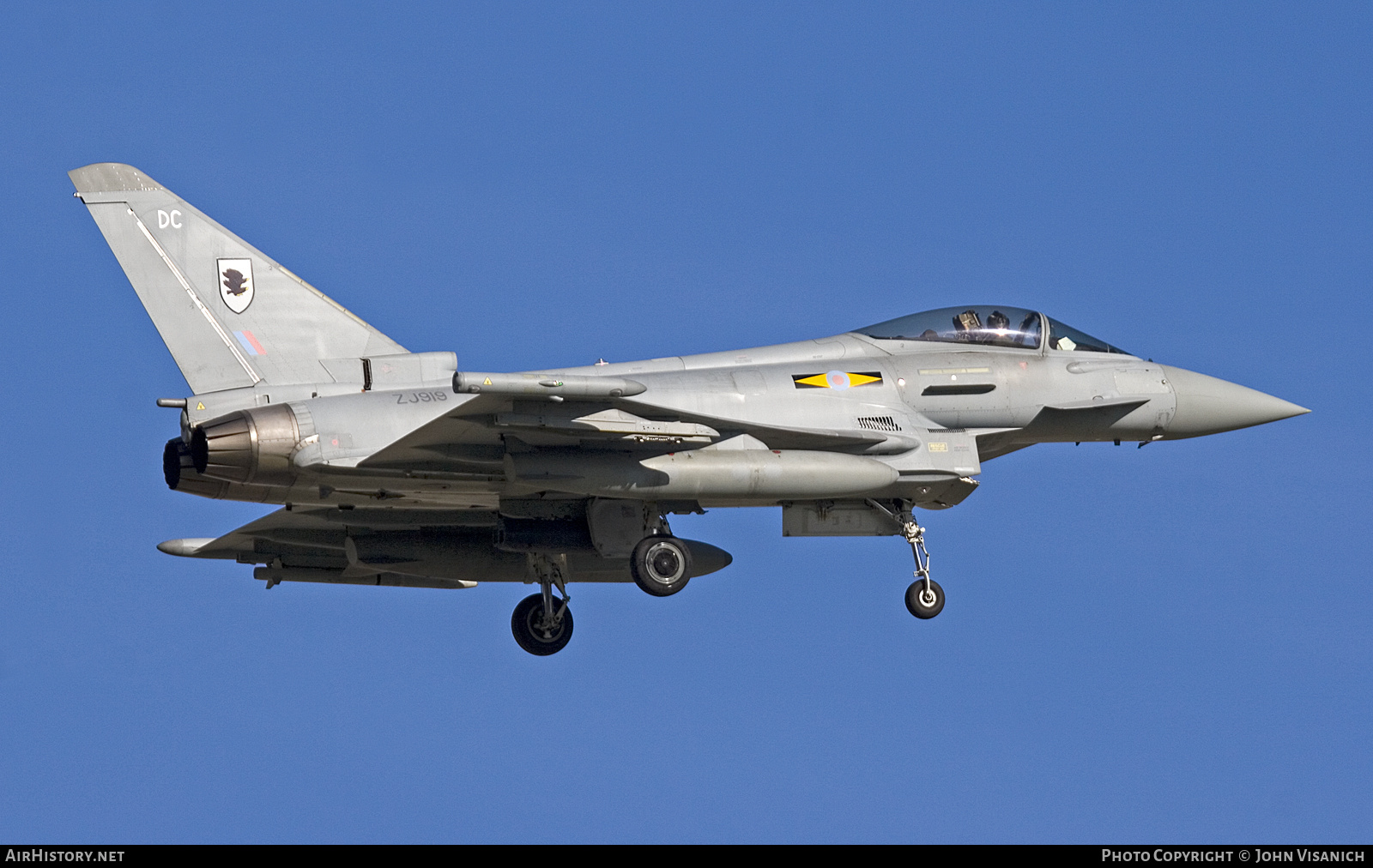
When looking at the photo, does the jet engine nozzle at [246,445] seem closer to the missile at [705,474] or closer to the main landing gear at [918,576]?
the missile at [705,474]

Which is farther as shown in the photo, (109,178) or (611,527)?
(611,527)

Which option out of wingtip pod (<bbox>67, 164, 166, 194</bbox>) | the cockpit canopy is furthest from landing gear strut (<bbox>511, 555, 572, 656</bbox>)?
wingtip pod (<bbox>67, 164, 166, 194</bbox>)

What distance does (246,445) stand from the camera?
56.3ft

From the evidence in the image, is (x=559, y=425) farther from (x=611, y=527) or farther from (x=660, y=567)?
(x=611, y=527)

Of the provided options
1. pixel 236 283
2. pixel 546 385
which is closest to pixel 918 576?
pixel 546 385

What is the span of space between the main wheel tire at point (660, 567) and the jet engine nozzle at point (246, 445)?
151 inches

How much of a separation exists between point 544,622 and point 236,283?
5719 millimetres

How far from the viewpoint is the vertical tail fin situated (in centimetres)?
1841

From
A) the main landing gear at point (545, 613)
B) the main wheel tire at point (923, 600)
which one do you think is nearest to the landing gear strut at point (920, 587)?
the main wheel tire at point (923, 600)

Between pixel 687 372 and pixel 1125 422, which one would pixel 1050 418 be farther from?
pixel 687 372

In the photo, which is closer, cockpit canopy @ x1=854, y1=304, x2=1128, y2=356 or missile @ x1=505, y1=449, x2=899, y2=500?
missile @ x1=505, y1=449, x2=899, y2=500

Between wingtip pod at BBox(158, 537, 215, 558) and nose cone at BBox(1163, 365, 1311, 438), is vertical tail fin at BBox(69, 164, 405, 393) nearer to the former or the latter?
wingtip pod at BBox(158, 537, 215, 558)

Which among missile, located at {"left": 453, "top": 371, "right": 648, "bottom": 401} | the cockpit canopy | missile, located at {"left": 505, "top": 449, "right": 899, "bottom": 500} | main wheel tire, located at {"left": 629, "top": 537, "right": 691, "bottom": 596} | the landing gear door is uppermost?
the cockpit canopy
